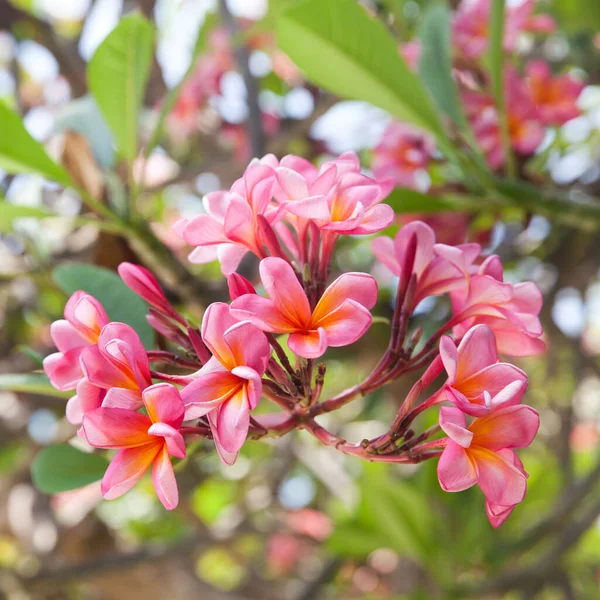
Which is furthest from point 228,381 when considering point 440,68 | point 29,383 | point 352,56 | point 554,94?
point 554,94

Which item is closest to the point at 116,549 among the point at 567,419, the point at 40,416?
the point at 40,416

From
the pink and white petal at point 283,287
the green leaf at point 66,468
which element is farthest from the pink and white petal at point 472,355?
the green leaf at point 66,468

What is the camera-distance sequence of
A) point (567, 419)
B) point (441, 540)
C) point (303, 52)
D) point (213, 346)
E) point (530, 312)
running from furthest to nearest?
1. point (567, 419)
2. point (441, 540)
3. point (303, 52)
4. point (530, 312)
5. point (213, 346)

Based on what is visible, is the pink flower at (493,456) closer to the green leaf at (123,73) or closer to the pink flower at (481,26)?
the green leaf at (123,73)

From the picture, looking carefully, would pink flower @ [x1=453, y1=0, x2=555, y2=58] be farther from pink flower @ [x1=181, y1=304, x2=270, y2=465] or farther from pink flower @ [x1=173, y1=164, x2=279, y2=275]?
pink flower @ [x1=181, y1=304, x2=270, y2=465]

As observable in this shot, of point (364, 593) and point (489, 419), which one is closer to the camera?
point (489, 419)

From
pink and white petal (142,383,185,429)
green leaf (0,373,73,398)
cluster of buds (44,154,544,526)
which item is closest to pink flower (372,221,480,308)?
cluster of buds (44,154,544,526)

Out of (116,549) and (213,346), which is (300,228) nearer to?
(213,346)
